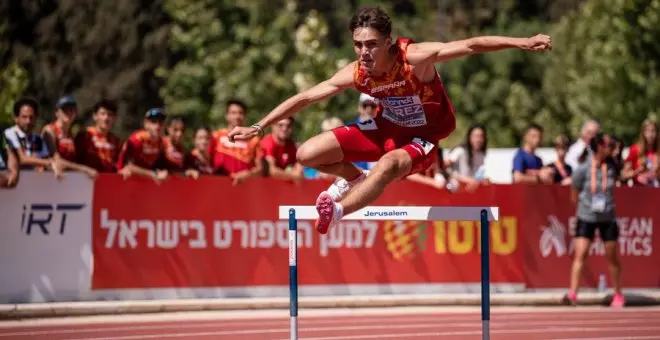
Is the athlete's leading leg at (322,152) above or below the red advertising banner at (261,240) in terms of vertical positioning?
above

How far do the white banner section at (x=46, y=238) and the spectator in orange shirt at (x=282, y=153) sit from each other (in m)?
2.22

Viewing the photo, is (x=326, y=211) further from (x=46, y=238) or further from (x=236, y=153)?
(x=236, y=153)

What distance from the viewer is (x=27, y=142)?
582 inches

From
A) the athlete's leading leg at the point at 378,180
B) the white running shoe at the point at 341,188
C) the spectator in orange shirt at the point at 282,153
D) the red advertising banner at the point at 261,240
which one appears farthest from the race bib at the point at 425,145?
the red advertising banner at the point at 261,240

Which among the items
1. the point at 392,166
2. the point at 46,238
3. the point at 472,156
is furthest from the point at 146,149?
the point at 392,166

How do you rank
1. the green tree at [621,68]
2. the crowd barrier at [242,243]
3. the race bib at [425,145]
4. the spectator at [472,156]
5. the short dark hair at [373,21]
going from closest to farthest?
the short dark hair at [373,21] < the race bib at [425,145] < the crowd barrier at [242,243] < the spectator at [472,156] < the green tree at [621,68]

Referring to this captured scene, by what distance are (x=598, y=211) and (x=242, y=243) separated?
4.45 meters

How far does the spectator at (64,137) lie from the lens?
14.9 meters

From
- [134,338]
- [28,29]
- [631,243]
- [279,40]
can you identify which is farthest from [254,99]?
[134,338]

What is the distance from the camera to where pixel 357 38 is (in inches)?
405

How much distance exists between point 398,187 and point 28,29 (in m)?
36.9

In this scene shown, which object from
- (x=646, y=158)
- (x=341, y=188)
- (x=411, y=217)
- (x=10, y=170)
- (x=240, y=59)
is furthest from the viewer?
(x=240, y=59)

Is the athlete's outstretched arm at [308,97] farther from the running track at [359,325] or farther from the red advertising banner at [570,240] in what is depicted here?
the red advertising banner at [570,240]

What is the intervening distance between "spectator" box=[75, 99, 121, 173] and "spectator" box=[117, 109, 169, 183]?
0.13 metres
